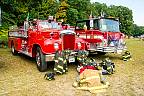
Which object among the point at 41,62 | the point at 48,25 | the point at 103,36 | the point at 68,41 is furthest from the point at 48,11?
the point at 41,62

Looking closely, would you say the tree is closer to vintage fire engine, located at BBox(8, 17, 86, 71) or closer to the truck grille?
vintage fire engine, located at BBox(8, 17, 86, 71)

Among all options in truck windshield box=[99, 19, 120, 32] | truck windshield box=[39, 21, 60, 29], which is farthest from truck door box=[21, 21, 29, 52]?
truck windshield box=[99, 19, 120, 32]

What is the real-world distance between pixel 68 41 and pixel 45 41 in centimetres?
106

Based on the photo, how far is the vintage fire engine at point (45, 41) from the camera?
12701mm

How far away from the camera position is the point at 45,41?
504 inches

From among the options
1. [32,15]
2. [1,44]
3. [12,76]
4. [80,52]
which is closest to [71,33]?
[80,52]

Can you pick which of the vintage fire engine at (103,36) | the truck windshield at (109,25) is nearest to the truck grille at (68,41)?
the vintage fire engine at (103,36)

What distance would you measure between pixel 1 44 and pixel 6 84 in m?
14.3

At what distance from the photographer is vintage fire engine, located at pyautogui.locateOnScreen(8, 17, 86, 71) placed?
12.7 metres

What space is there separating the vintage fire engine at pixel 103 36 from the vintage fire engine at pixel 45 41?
2.33m

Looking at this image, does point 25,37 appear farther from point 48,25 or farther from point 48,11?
point 48,11

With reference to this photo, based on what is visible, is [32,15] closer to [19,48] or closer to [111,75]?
[19,48]

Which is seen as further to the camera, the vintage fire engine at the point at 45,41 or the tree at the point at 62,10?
the tree at the point at 62,10

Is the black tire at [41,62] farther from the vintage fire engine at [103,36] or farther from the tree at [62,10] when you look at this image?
the tree at [62,10]
